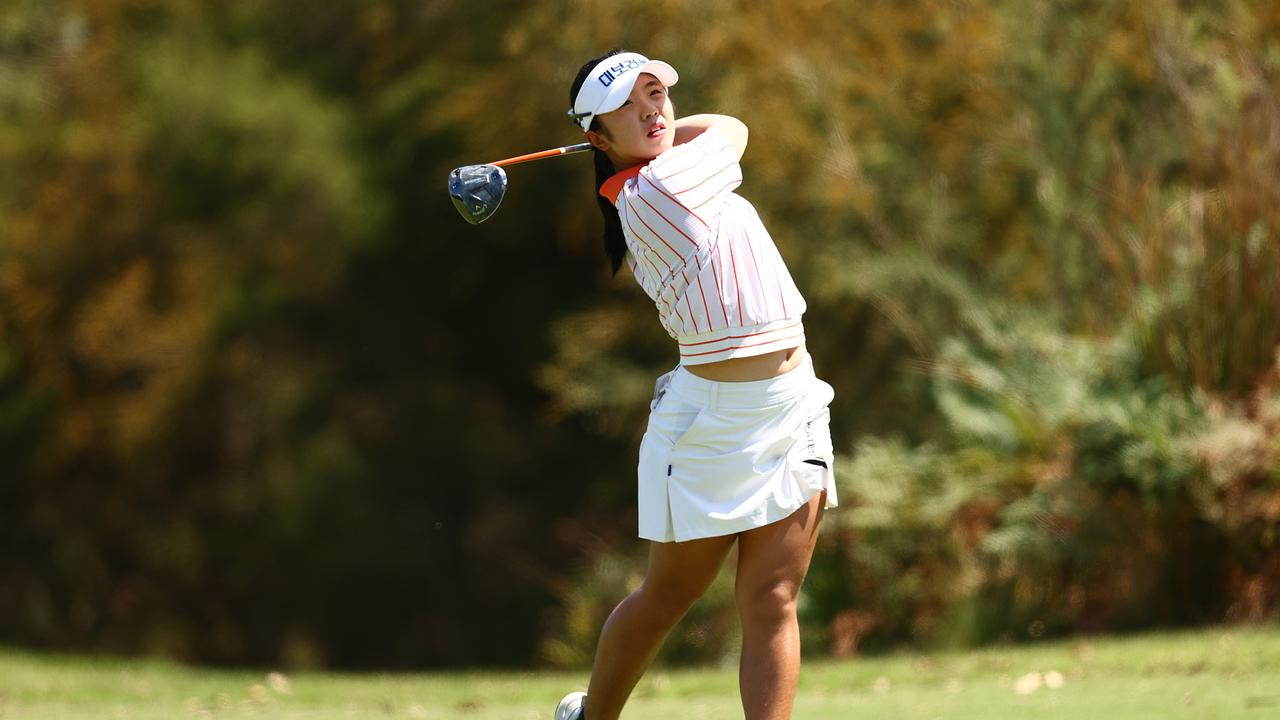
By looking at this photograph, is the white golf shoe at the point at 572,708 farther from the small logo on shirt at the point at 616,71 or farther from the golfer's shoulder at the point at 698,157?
the small logo on shirt at the point at 616,71

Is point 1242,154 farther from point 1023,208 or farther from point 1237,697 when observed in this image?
point 1237,697

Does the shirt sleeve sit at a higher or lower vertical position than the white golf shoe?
higher

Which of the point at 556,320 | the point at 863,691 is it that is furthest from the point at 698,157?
the point at 556,320

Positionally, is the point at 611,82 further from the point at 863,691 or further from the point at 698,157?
the point at 863,691

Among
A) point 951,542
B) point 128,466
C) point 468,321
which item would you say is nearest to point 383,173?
point 468,321

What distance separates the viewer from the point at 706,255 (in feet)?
11.9

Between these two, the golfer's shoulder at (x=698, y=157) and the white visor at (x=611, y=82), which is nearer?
the golfer's shoulder at (x=698, y=157)

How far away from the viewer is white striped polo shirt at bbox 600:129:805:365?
3.61 metres

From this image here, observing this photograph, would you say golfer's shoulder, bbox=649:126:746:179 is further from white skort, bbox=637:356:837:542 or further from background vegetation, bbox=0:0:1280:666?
background vegetation, bbox=0:0:1280:666

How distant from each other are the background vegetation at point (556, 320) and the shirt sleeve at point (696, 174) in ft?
13.4

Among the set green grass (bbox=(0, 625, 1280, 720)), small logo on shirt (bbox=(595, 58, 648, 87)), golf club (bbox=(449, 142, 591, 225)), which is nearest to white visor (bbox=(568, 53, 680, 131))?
small logo on shirt (bbox=(595, 58, 648, 87))

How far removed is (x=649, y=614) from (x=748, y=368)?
0.68 metres

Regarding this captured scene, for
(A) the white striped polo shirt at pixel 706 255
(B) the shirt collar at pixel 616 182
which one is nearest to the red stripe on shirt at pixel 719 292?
(A) the white striped polo shirt at pixel 706 255

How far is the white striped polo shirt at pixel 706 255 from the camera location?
361 cm
